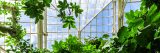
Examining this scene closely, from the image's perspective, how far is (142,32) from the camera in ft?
4.94

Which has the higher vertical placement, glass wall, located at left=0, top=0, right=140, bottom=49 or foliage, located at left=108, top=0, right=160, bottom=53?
foliage, located at left=108, top=0, right=160, bottom=53

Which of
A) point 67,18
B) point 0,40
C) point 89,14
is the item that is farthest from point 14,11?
point 89,14

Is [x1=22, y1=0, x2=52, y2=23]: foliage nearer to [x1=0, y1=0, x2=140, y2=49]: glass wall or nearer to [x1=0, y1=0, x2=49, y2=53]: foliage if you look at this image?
[x1=0, y1=0, x2=49, y2=53]: foliage

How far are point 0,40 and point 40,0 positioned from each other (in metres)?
15.7

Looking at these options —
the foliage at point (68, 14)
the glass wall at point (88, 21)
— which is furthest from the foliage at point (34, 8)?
the glass wall at point (88, 21)

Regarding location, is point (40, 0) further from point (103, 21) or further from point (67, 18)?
point (103, 21)

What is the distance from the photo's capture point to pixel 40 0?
2102mm

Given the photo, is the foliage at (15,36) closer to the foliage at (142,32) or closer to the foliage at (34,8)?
the foliage at (34,8)

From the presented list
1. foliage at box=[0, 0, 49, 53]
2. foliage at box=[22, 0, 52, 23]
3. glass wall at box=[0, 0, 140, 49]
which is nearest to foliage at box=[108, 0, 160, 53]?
foliage at box=[22, 0, 52, 23]

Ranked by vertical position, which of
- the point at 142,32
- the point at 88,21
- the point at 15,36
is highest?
the point at 142,32

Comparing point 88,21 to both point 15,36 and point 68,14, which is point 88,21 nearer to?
point 15,36

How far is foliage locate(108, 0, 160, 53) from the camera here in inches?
58.8

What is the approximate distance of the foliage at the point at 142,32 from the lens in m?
1.49

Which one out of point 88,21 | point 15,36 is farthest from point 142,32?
point 88,21
